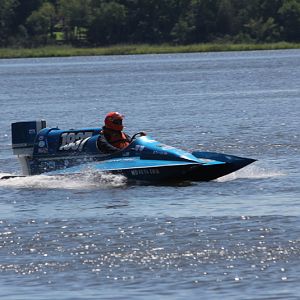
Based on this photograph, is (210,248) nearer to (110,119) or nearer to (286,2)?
(110,119)

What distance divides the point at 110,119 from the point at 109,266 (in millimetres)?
8350

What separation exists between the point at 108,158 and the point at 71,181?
2.66 feet

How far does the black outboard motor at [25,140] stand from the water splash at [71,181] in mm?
741

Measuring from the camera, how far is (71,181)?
23969mm

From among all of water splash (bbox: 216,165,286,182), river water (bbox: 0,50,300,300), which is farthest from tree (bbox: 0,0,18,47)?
water splash (bbox: 216,165,286,182)

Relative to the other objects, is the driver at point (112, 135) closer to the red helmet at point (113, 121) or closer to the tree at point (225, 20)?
the red helmet at point (113, 121)

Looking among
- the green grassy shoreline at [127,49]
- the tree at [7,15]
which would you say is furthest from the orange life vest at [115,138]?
the tree at [7,15]

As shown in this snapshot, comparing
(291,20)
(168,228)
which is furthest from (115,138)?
(291,20)

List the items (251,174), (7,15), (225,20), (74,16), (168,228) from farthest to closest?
(7,15) < (74,16) < (225,20) < (251,174) < (168,228)

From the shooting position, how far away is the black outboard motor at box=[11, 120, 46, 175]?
25.2 metres

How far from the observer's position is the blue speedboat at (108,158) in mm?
23016

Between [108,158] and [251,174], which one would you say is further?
[251,174]

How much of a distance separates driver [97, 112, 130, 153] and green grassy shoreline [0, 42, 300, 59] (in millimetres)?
105083

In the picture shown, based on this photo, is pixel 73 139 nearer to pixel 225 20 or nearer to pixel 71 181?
pixel 71 181
